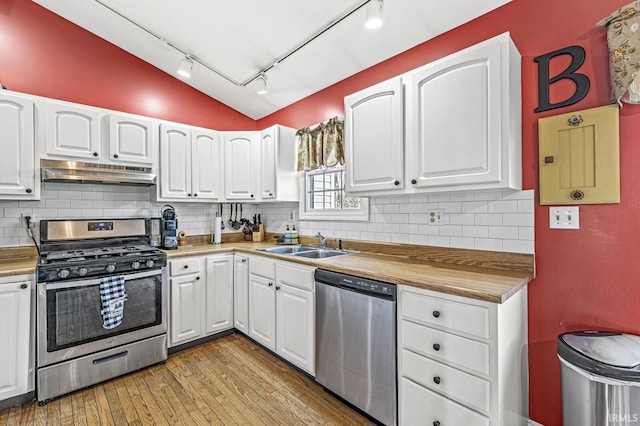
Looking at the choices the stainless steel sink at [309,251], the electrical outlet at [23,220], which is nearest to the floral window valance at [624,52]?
the stainless steel sink at [309,251]

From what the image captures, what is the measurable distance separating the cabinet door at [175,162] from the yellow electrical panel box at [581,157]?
3.07m

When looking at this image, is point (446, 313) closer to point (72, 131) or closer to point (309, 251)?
point (309, 251)

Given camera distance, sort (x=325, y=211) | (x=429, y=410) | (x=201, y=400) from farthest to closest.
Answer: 1. (x=325, y=211)
2. (x=201, y=400)
3. (x=429, y=410)

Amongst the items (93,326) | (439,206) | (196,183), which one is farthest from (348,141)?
(93,326)

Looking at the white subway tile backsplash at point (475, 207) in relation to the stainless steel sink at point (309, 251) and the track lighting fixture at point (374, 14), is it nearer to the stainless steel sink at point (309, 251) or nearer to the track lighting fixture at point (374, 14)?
the stainless steel sink at point (309, 251)

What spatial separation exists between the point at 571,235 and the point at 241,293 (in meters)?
2.68

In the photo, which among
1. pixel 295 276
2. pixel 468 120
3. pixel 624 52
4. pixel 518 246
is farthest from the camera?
pixel 295 276

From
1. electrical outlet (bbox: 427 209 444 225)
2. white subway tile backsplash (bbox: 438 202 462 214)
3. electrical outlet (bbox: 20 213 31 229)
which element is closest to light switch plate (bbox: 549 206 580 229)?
white subway tile backsplash (bbox: 438 202 462 214)

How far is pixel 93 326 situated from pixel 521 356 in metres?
2.96

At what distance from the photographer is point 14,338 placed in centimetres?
202

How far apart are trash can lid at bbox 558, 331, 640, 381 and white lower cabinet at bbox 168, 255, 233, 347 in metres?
2.69

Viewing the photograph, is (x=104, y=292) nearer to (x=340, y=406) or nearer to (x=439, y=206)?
(x=340, y=406)

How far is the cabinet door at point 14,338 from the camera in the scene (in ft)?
6.50

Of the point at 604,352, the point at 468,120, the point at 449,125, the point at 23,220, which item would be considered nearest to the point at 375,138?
the point at 449,125
